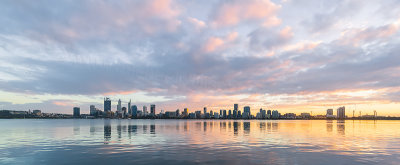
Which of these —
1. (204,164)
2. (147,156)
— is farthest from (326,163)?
(147,156)

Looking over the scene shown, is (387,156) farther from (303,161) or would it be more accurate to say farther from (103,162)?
(103,162)

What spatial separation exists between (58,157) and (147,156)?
12.5 m

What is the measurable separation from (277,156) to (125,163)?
20943mm

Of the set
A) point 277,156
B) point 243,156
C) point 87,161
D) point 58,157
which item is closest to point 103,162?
point 87,161

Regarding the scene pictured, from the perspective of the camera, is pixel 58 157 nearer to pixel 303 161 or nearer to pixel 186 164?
pixel 186 164

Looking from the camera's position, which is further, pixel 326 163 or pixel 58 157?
pixel 58 157

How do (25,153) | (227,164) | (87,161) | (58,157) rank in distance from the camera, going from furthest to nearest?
(25,153)
(58,157)
(87,161)
(227,164)

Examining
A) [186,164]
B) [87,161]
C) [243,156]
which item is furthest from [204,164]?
[87,161]

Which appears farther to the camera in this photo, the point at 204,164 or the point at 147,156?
the point at 147,156

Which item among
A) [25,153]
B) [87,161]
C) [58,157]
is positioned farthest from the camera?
[25,153]

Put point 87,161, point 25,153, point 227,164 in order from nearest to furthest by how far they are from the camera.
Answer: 1. point 227,164
2. point 87,161
3. point 25,153

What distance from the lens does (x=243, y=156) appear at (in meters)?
35.0

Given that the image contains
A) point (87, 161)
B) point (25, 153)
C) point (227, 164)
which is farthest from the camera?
point (25, 153)

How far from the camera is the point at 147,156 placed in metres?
34.8
